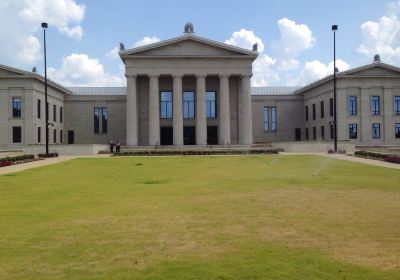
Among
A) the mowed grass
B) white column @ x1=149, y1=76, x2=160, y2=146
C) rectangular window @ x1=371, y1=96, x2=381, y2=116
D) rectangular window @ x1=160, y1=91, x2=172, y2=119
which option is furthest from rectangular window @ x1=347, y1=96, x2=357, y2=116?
the mowed grass

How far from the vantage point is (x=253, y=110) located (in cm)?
8550

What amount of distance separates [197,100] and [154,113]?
265 inches

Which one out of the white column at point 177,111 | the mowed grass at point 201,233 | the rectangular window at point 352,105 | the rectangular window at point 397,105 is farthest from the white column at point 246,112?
the mowed grass at point 201,233

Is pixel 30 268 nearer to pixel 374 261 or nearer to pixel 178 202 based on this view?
pixel 374 261

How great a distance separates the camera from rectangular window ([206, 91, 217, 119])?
76.4 m

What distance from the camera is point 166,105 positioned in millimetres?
76188

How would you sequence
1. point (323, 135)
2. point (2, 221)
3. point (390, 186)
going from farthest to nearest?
point (323, 135), point (390, 186), point (2, 221)

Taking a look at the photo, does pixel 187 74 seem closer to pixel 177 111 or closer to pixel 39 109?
pixel 177 111

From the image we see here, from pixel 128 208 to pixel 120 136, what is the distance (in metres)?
70.0

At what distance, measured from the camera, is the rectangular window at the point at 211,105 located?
251ft

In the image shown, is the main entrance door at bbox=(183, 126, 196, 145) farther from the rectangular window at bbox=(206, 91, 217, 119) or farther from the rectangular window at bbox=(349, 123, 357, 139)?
the rectangular window at bbox=(349, 123, 357, 139)

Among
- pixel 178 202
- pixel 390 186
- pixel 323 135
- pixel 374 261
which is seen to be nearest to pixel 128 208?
pixel 178 202

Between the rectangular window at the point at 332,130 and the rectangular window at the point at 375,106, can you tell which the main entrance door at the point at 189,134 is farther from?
the rectangular window at the point at 375,106

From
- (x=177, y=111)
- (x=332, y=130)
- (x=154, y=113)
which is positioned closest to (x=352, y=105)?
(x=332, y=130)
